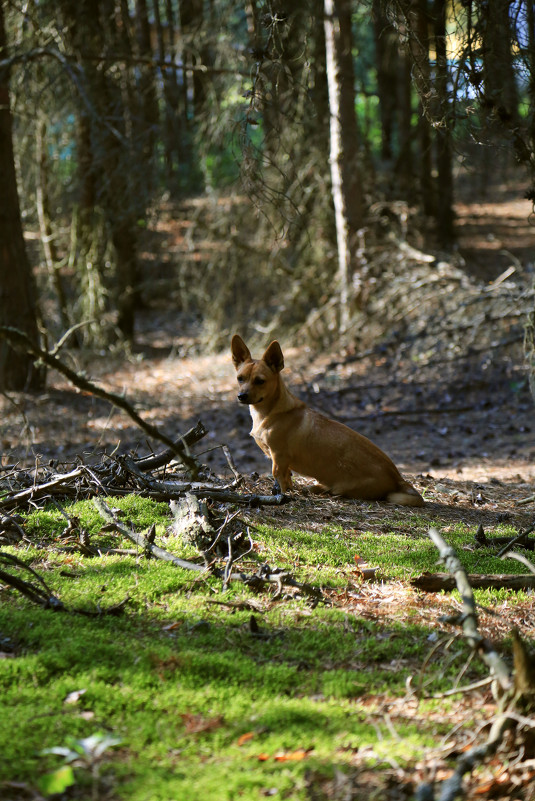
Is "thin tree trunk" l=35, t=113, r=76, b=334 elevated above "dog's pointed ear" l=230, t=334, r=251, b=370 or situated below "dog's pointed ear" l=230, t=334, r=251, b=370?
above

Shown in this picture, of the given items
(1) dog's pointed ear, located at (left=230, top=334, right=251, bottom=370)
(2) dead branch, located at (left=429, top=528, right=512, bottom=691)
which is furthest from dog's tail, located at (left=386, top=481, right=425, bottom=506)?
(2) dead branch, located at (left=429, top=528, right=512, bottom=691)

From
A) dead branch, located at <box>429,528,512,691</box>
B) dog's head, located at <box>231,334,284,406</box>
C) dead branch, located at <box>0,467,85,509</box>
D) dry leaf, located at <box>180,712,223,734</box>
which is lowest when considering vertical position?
dry leaf, located at <box>180,712,223,734</box>

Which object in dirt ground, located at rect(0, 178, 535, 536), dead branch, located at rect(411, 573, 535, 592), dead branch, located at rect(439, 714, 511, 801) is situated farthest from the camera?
dirt ground, located at rect(0, 178, 535, 536)

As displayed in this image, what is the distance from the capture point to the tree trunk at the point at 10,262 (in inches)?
434

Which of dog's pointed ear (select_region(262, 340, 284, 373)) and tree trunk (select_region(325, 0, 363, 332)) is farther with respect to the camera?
tree trunk (select_region(325, 0, 363, 332))

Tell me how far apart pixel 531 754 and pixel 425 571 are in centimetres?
171

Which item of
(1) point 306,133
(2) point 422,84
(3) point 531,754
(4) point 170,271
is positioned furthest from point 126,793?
(4) point 170,271

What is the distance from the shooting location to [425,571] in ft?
14.4

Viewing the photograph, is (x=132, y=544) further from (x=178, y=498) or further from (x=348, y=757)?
Result: (x=348, y=757)

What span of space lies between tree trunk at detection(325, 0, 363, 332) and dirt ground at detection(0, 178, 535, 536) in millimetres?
1369

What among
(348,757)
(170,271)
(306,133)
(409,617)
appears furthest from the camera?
(170,271)

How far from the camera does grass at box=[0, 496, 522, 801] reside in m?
2.62

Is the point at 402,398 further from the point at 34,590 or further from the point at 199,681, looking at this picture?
the point at 199,681

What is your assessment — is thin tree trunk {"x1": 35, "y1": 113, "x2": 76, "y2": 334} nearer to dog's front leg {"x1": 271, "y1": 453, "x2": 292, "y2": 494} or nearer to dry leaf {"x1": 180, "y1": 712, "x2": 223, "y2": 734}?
dog's front leg {"x1": 271, "y1": 453, "x2": 292, "y2": 494}
